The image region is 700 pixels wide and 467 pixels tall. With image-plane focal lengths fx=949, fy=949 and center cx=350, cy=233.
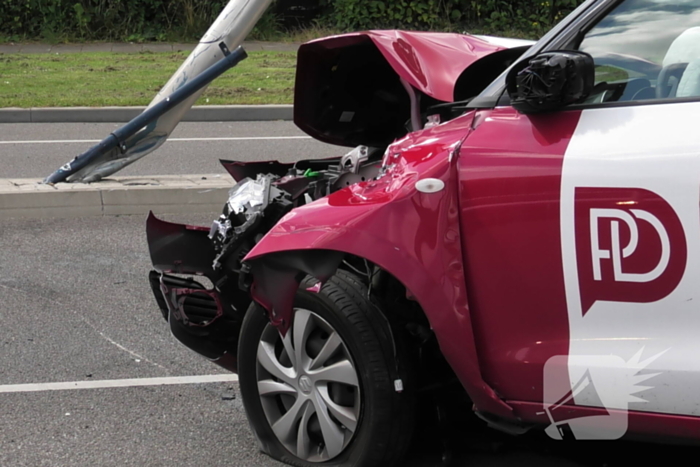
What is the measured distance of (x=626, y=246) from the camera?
258 cm

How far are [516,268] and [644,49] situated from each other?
769mm

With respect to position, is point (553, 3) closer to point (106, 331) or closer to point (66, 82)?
point (66, 82)

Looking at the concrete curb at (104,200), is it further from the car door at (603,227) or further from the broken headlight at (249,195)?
the car door at (603,227)

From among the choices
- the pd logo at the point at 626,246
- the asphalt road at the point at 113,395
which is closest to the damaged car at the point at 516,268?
the pd logo at the point at 626,246

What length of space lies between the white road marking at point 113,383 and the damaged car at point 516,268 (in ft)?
3.13

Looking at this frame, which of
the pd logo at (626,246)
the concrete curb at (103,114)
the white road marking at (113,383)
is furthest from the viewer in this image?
the concrete curb at (103,114)

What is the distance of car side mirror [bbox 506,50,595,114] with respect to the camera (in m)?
2.63

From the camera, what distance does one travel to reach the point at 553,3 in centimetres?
2120

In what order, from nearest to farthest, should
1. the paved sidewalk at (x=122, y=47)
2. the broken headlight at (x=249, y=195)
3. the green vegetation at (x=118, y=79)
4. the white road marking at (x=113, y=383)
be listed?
1. the broken headlight at (x=249, y=195)
2. the white road marking at (x=113, y=383)
3. the green vegetation at (x=118, y=79)
4. the paved sidewalk at (x=122, y=47)

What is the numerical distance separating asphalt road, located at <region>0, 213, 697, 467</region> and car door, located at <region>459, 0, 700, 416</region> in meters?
0.89

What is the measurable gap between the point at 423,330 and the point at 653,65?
1.10 m

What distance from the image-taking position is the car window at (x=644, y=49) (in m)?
2.81

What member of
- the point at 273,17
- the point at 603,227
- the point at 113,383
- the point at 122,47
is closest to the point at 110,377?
the point at 113,383

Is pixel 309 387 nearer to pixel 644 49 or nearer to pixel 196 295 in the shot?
pixel 196 295
